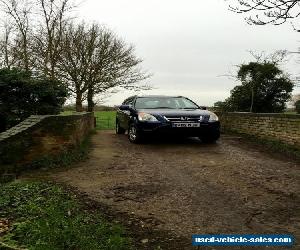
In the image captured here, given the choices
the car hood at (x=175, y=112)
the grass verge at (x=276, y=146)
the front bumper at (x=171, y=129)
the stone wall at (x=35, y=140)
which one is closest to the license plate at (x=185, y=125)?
the front bumper at (x=171, y=129)

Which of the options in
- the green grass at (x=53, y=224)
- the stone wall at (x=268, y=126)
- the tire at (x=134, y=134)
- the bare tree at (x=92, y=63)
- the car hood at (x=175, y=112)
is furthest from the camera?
the bare tree at (x=92, y=63)

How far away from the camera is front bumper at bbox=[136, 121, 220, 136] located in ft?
33.2

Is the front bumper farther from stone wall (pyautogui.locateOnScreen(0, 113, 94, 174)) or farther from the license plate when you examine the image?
stone wall (pyautogui.locateOnScreen(0, 113, 94, 174))

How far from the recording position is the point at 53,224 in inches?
175

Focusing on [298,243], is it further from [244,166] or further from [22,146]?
[22,146]

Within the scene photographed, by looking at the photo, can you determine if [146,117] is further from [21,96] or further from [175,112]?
[21,96]

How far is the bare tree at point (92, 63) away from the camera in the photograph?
23906mm

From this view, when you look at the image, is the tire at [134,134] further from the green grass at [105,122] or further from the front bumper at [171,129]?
the green grass at [105,122]

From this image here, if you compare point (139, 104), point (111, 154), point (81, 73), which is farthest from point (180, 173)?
point (81, 73)

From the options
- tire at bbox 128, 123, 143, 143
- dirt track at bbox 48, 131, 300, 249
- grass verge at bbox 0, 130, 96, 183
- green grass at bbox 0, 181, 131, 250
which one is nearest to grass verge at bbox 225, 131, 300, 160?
dirt track at bbox 48, 131, 300, 249

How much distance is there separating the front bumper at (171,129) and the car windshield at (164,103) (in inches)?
42.4

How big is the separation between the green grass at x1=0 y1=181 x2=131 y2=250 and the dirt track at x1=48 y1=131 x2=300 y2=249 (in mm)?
403

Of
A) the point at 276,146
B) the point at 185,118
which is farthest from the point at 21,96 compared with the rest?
Answer: the point at 276,146

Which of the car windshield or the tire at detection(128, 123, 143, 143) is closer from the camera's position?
the tire at detection(128, 123, 143, 143)
